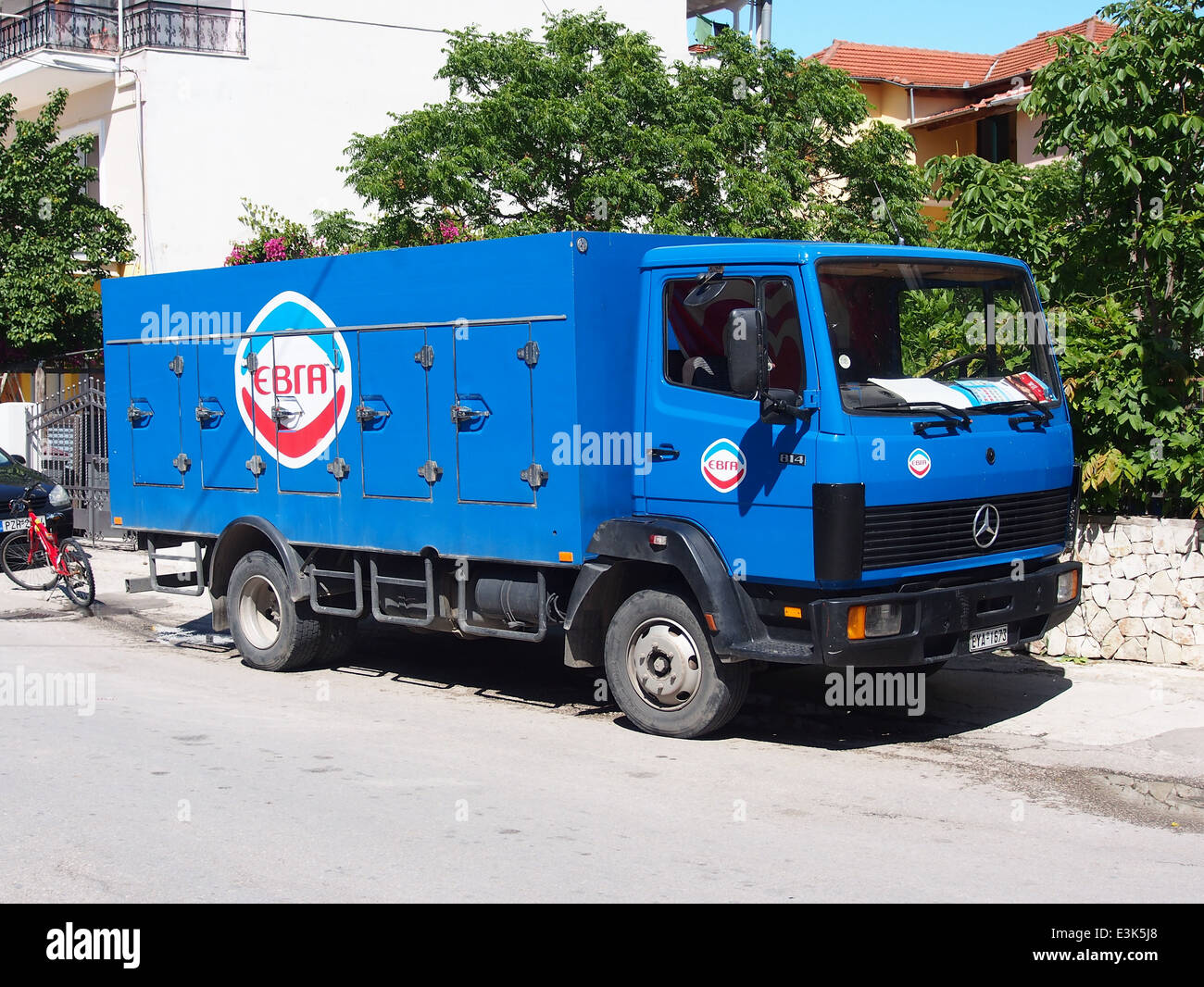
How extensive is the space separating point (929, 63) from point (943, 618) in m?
31.6

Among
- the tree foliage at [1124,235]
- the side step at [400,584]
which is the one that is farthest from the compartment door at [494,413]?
the tree foliage at [1124,235]

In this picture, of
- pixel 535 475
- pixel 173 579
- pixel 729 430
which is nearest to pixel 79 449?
pixel 173 579

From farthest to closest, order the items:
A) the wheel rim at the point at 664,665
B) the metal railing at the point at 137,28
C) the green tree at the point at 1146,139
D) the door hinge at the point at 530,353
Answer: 1. the metal railing at the point at 137,28
2. the green tree at the point at 1146,139
3. the door hinge at the point at 530,353
4. the wheel rim at the point at 664,665

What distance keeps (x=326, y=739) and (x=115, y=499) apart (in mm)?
4366

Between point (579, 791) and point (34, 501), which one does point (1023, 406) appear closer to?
point (579, 791)

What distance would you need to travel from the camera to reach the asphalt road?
17.3ft

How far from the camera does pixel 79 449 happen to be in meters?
19.5

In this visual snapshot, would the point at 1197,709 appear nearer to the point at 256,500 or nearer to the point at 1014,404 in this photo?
the point at 1014,404

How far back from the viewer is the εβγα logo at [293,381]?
363 inches

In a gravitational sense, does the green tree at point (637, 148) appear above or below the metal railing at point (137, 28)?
below

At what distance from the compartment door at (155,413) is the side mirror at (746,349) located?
517 centimetres

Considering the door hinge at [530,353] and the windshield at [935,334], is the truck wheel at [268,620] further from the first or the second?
the windshield at [935,334]

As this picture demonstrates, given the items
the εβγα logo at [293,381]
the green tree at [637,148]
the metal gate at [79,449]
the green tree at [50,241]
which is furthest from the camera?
the green tree at [50,241]
